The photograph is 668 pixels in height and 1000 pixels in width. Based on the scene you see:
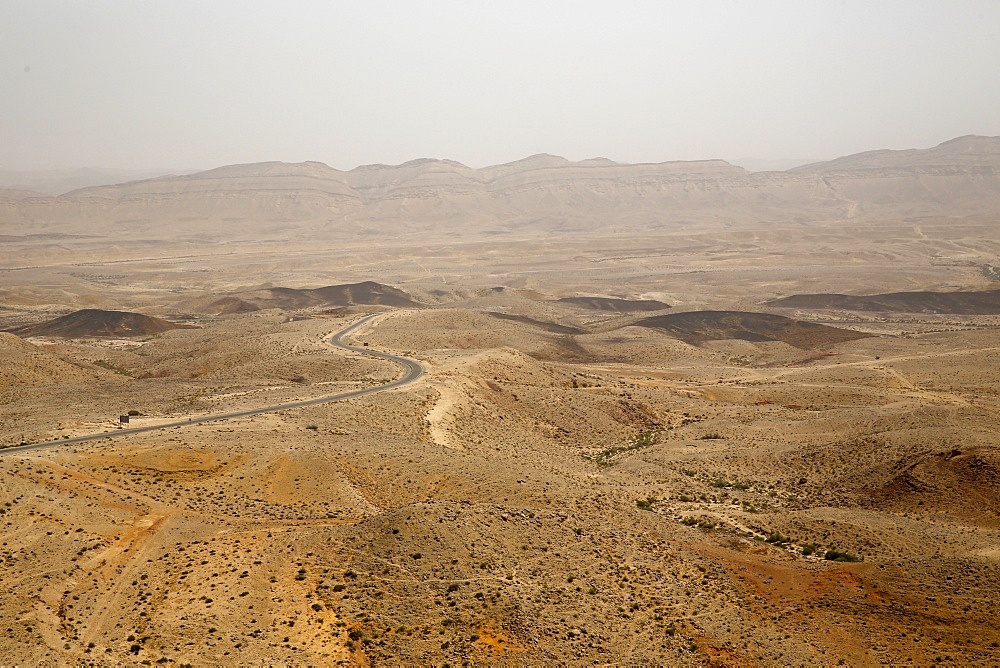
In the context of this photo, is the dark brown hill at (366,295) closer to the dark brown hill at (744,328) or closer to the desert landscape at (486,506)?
the dark brown hill at (744,328)

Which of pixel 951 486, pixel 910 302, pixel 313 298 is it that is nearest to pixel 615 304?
pixel 910 302

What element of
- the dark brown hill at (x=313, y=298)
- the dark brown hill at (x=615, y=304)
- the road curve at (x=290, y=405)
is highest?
the road curve at (x=290, y=405)

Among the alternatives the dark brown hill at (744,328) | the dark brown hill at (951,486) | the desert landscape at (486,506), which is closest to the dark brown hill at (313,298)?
the dark brown hill at (744,328)

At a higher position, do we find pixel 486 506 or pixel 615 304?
pixel 486 506

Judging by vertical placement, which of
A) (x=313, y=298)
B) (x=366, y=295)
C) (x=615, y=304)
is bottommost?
(x=615, y=304)

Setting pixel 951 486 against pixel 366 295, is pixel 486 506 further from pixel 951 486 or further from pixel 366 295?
pixel 366 295

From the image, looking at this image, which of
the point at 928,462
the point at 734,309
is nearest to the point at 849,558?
the point at 928,462

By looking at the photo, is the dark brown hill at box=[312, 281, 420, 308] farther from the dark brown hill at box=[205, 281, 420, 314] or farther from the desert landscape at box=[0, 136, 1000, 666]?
the desert landscape at box=[0, 136, 1000, 666]
